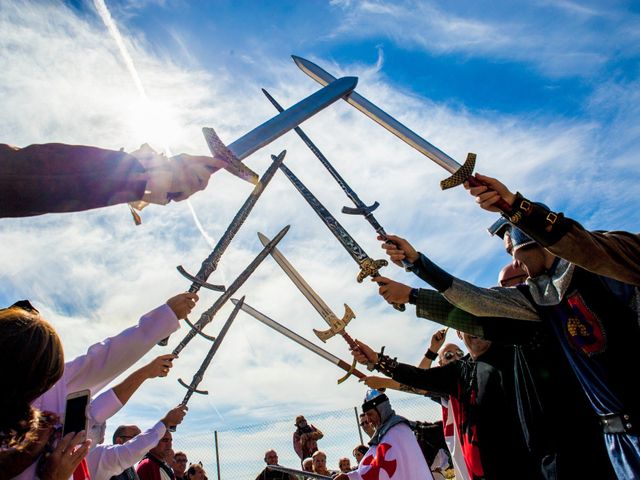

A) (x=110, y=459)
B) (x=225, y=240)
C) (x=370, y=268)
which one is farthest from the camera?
(x=225, y=240)

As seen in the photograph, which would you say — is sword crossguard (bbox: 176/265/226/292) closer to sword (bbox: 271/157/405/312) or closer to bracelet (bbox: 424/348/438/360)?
sword (bbox: 271/157/405/312)

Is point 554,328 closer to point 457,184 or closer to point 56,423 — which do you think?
point 457,184

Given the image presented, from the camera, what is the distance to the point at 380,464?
4.30 meters

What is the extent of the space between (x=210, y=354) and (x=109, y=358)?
389 cm

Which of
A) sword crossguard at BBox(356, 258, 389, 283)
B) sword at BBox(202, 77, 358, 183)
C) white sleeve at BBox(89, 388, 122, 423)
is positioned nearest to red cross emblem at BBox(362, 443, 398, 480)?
sword crossguard at BBox(356, 258, 389, 283)

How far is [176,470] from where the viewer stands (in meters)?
6.72

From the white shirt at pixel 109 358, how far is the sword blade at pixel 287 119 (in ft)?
3.29

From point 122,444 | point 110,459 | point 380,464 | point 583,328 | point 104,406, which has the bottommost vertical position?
point 380,464

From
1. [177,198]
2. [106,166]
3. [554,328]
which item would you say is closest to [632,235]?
[554,328]

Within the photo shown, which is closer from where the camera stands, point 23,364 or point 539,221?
point 23,364

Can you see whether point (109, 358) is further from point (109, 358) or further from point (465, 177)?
point (465, 177)

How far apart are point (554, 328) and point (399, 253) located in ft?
3.60

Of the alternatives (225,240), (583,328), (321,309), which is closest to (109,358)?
(583,328)

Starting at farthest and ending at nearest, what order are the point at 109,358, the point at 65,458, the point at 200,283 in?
1. the point at 200,283
2. the point at 109,358
3. the point at 65,458
